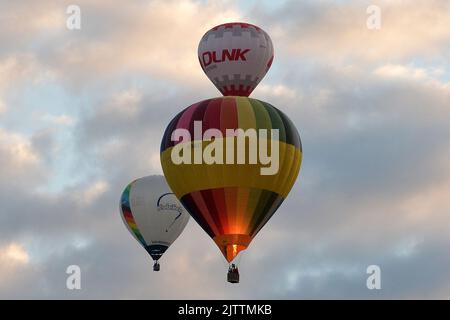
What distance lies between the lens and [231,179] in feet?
193

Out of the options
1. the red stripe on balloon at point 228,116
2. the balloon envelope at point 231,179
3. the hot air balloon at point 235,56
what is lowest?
the balloon envelope at point 231,179

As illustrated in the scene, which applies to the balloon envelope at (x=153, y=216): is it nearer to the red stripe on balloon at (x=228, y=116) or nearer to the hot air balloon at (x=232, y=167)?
the hot air balloon at (x=232, y=167)

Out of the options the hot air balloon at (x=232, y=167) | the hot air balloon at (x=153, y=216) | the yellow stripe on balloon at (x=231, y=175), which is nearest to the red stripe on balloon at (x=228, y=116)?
the hot air balloon at (x=232, y=167)

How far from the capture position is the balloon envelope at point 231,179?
58938 millimetres

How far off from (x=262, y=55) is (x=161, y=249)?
13445mm

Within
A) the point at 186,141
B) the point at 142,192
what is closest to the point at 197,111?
the point at 186,141

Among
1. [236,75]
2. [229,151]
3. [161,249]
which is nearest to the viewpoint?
[229,151]

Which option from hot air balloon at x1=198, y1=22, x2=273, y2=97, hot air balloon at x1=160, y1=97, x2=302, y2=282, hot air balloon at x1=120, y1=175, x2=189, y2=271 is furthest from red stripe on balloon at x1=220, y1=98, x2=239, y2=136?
hot air balloon at x1=120, y1=175, x2=189, y2=271

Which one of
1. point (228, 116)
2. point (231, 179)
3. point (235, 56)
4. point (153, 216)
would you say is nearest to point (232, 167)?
point (231, 179)

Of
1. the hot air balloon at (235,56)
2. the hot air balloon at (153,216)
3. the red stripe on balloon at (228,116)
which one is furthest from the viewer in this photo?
the hot air balloon at (153,216)
